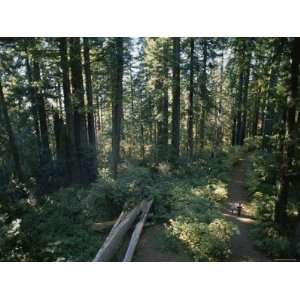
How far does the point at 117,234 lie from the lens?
4.50 metres

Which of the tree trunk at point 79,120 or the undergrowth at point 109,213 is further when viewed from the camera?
the tree trunk at point 79,120

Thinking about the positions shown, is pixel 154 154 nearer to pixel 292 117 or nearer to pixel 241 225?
pixel 241 225

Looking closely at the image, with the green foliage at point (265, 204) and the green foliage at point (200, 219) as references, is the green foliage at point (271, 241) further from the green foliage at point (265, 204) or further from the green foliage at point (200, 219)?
the green foliage at point (200, 219)

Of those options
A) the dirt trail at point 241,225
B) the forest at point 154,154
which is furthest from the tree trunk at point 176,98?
the dirt trail at point 241,225

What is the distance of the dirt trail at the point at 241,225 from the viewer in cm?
427

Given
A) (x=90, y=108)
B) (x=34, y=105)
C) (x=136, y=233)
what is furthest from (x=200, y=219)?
(x=34, y=105)

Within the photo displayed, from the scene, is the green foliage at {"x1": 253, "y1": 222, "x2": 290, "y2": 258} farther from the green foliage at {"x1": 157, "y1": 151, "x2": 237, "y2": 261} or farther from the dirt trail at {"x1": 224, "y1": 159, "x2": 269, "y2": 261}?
the green foliage at {"x1": 157, "y1": 151, "x2": 237, "y2": 261}

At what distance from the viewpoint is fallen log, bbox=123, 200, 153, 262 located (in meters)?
4.18

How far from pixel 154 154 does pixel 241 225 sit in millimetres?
3778

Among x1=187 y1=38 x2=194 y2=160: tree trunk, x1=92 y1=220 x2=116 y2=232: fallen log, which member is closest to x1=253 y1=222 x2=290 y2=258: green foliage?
→ x1=92 y1=220 x2=116 y2=232: fallen log

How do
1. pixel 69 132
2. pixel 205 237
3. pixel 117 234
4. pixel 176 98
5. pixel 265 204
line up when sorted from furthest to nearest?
pixel 176 98, pixel 69 132, pixel 265 204, pixel 117 234, pixel 205 237

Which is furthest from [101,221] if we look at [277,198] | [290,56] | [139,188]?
[290,56]

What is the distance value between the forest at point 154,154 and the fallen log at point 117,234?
10 cm
